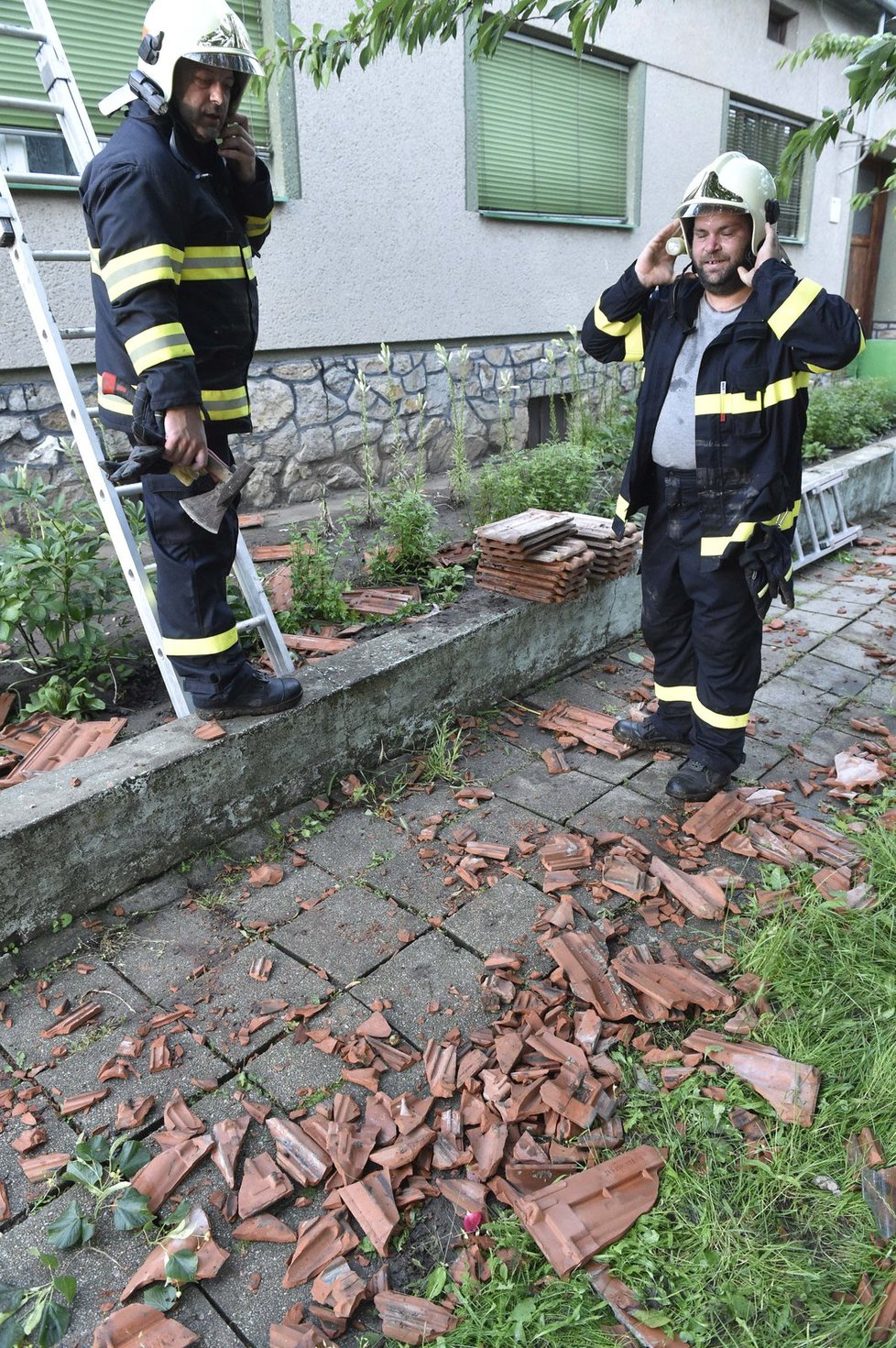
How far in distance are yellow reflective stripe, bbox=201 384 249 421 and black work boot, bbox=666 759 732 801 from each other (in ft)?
7.40

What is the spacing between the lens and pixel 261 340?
6.27 m

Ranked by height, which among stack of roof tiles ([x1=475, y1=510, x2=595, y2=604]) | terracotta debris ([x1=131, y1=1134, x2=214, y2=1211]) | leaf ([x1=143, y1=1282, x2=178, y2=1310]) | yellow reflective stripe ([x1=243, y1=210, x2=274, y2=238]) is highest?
yellow reflective stripe ([x1=243, y1=210, x2=274, y2=238])

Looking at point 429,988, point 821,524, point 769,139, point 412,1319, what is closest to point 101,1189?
point 412,1319

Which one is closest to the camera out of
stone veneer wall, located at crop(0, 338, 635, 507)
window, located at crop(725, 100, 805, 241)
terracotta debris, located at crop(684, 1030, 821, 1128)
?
terracotta debris, located at crop(684, 1030, 821, 1128)

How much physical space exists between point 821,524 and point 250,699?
536 centimetres

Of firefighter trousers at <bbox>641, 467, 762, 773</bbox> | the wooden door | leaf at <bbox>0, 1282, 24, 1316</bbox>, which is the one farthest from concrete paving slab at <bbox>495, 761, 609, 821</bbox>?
the wooden door

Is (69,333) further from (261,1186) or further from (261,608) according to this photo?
(261,1186)

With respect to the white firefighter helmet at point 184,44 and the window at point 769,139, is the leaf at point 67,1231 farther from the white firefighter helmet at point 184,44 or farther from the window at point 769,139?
the window at point 769,139

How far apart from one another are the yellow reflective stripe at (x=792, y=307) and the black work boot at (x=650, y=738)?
174cm

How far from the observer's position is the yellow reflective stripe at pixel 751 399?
3059 mm

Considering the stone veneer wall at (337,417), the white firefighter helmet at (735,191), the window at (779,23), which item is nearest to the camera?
the white firefighter helmet at (735,191)

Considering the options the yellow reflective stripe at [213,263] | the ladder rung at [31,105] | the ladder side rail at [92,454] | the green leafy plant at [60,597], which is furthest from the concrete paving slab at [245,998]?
the ladder rung at [31,105]

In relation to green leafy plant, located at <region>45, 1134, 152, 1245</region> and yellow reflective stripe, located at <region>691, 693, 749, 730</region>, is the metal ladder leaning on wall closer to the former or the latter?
green leafy plant, located at <region>45, 1134, 152, 1245</region>

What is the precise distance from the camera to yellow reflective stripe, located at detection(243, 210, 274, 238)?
3.21m
